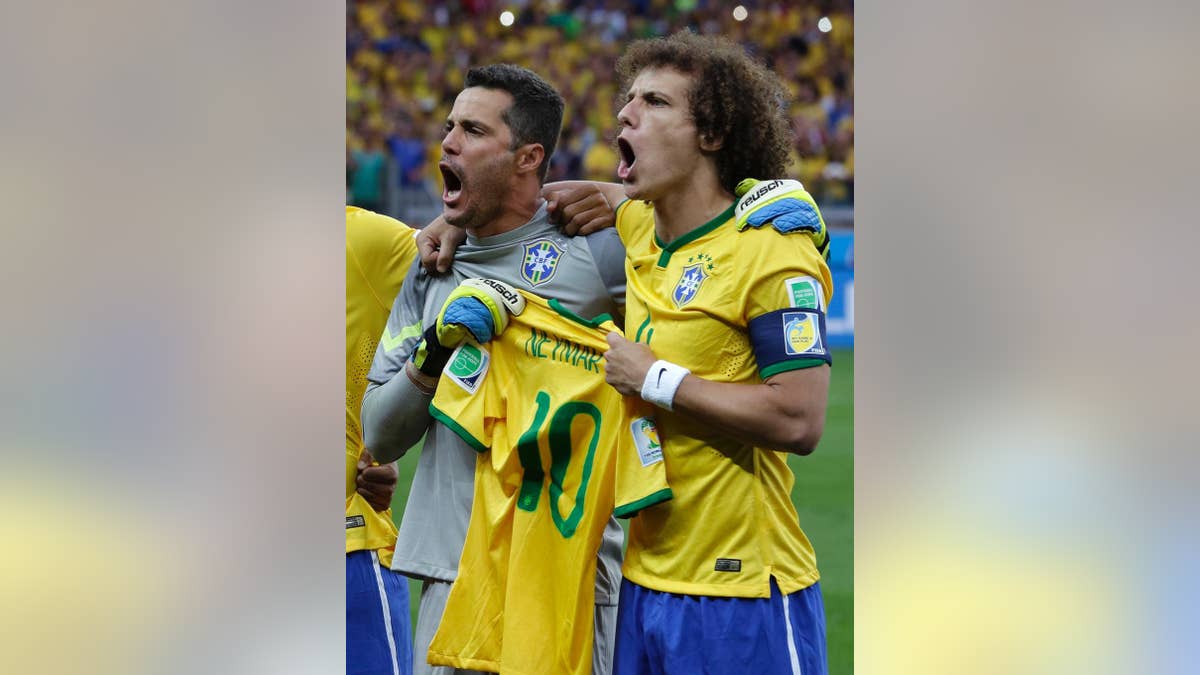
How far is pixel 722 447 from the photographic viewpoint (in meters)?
2.36

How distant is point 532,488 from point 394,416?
0.34 metres

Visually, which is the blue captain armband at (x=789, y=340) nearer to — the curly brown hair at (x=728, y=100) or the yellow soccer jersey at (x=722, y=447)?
the yellow soccer jersey at (x=722, y=447)

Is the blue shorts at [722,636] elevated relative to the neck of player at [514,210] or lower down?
lower down

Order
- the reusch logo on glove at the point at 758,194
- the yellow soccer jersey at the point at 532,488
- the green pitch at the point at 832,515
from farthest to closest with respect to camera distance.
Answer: the green pitch at the point at 832,515
the yellow soccer jersey at the point at 532,488
the reusch logo on glove at the point at 758,194

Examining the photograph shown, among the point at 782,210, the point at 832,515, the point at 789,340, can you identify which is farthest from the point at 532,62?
the point at 789,340

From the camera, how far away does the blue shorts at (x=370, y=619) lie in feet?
9.89

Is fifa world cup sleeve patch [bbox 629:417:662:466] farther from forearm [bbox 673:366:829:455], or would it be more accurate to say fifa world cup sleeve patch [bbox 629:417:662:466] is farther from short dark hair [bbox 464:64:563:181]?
short dark hair [bbox 464:64:563:181]

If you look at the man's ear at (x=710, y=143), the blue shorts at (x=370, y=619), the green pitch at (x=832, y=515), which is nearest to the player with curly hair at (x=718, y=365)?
the man's ear at (x=710, y=143)

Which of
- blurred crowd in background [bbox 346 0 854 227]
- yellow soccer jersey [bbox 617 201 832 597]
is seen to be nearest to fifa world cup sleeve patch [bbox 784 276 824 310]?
yellow soccer jersey [bbox 617 201 832 597]

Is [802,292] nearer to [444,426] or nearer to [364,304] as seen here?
[444,426]

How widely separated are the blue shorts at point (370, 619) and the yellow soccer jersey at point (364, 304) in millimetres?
53
